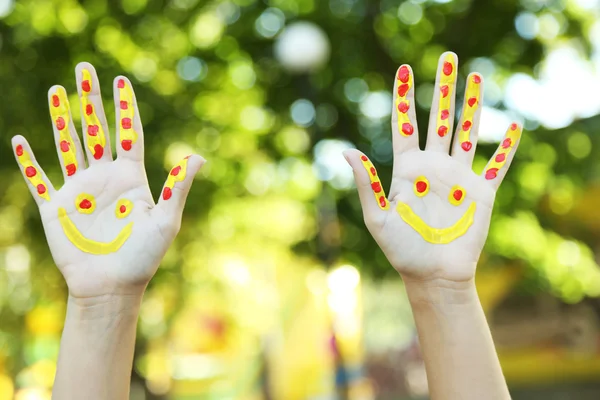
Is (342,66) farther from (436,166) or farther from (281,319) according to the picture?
(281,319)

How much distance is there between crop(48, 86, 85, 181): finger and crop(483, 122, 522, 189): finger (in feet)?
4.62

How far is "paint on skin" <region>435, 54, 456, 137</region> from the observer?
8.08 ft

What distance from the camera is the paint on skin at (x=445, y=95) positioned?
97.0 inches

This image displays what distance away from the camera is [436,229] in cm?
233

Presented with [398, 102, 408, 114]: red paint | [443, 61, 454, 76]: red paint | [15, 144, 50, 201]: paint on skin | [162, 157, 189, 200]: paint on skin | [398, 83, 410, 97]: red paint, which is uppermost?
[443, 61, 454, 76]: red paint

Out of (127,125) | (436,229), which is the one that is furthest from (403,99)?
(127,125)

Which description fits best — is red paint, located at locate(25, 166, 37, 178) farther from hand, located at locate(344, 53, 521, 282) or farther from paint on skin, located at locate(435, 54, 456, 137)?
paint on skin, located at locate(435, 54, 456, 137)

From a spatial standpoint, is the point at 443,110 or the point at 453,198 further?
the point at 443,110

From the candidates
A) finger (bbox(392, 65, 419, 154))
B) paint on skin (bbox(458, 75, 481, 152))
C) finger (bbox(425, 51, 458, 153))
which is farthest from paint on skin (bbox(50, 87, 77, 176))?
paint on skin (bbox(458, 75, 481, 152))

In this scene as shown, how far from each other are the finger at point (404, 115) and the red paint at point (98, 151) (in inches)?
40.0

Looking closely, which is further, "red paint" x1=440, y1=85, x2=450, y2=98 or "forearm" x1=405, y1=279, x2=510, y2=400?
"red paint" x1=440, y1=85, x2=450, y2=98

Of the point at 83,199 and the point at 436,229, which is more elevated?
the point at 436,229

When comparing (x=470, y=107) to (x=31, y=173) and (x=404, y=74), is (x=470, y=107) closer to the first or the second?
(x=404, y=74)

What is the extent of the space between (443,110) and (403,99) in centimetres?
14
